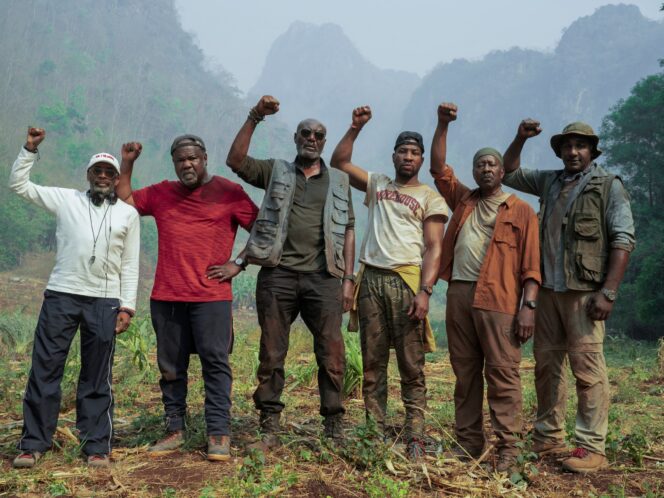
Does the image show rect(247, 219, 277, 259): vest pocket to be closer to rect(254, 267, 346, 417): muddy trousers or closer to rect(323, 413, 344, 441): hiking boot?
rect(254, 267, 346, 417): muddy trousers

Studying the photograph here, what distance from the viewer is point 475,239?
4.45m

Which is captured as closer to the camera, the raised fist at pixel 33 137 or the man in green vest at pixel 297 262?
the raised fist at pixel 33 137

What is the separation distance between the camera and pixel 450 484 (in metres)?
3.83

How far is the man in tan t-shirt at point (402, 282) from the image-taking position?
452 cm

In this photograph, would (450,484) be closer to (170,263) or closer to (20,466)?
(170,263)

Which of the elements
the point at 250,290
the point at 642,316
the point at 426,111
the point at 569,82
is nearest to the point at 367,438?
the point at 642,316

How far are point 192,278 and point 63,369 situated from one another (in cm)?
103

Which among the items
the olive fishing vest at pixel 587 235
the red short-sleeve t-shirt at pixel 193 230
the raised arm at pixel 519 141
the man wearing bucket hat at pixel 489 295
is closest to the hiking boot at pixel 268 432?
the red short-sleeve t-shirt at pixel 193 230

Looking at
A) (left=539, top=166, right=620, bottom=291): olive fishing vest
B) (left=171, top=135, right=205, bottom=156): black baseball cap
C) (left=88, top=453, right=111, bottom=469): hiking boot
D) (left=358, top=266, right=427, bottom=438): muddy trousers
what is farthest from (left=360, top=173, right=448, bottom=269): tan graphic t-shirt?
(left=88, top=453, right=111, bottom=469): hiking boot

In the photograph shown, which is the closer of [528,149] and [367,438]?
[367,438]

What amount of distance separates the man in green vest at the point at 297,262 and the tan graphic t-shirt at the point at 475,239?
0.79 meters

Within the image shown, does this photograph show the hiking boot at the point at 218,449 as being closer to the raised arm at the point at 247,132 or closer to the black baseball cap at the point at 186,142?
the raised arm at the point at 247,132

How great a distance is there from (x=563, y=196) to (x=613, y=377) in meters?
5.04

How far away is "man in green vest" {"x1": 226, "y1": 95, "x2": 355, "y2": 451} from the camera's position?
4465mm
